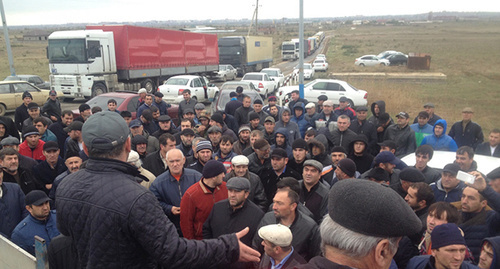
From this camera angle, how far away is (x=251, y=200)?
4.91m

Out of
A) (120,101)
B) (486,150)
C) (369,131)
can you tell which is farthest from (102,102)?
(486,150)

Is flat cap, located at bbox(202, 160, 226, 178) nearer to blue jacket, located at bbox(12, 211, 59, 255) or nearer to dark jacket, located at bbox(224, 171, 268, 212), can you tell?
dark jacket, located at bbox(224, 171, 268, 212)

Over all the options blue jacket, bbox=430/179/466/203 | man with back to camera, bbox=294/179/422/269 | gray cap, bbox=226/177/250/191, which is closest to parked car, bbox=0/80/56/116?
gray cap, bbox=226/177/250/191

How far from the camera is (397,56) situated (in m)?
42.6

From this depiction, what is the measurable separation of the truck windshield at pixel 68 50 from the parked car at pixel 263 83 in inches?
378

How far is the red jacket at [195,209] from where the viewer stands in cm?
411

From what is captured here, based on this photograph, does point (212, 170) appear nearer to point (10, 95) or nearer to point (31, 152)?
point (31, 152)

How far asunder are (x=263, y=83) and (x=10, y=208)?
62.2 feet

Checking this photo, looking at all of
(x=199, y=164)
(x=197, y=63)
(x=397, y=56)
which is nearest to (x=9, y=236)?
(x=199, y=164)

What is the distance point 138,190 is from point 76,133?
5.48 m

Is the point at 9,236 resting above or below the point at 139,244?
below

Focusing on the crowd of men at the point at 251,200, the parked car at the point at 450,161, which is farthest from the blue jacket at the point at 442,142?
the parked car at the point at 450,161

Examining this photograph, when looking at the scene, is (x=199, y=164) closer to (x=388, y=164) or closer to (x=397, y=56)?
A: (x=388, y=164)

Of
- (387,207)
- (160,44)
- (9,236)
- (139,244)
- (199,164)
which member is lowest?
(9,236)
